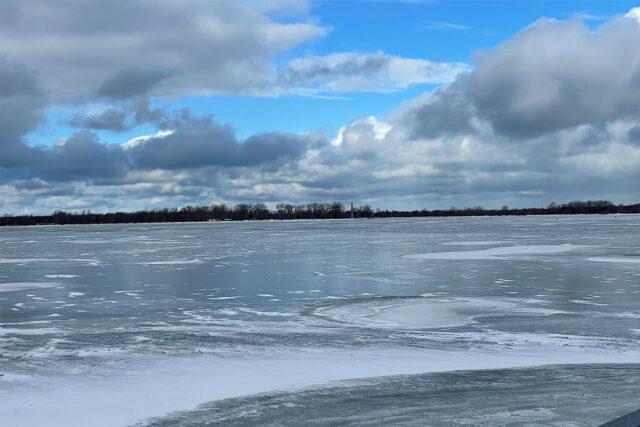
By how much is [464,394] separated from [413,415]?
2.29 ft

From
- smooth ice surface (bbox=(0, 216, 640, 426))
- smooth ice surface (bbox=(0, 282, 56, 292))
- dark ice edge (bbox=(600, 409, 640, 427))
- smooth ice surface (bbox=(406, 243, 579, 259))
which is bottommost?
smooth ice surface (bbox=(0, 216, 640, 426))

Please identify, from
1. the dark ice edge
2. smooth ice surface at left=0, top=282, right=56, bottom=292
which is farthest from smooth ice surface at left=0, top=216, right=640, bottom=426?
the dark ice edge

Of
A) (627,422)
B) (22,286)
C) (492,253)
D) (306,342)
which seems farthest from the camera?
(492,253)

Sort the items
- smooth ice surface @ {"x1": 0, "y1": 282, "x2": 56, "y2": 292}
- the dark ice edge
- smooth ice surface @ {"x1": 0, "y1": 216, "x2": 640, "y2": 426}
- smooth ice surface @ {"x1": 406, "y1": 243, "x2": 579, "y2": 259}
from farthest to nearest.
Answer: smooth ice surface @ {"x1": 406, "y1": 243, "x2": 579, "y2": 259} < smooth ice surface @ {"x1": 0, "y1": 282, "x2": 56, "y2": 292} < smooth ice surface @ {"x1": 0, "y1": 216, "x2": 640, "y2": 426} < the dark ice edge

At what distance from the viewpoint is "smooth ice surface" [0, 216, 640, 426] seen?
185 inches

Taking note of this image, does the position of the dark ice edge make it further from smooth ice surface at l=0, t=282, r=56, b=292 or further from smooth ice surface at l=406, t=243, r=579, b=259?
smooth ice surface at l=406, t=243, r=579, b=259

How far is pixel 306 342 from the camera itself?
7.04 metres

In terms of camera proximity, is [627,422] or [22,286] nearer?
[627,422]

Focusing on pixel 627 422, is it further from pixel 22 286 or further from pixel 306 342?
pixel 22 286

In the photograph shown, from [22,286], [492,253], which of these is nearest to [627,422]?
[22,286]

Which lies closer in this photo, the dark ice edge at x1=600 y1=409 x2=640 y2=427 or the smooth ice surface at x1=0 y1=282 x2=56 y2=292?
the dark ice edge at x1=600 y1=409 x2=640 y2=427

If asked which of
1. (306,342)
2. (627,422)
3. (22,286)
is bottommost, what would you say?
(306,342)

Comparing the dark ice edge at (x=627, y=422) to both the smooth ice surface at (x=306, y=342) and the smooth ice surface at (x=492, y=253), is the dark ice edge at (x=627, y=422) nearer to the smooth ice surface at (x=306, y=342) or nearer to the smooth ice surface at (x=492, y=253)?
the smooth ice surface at (x=306, y=342)

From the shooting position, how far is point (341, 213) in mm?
144750
